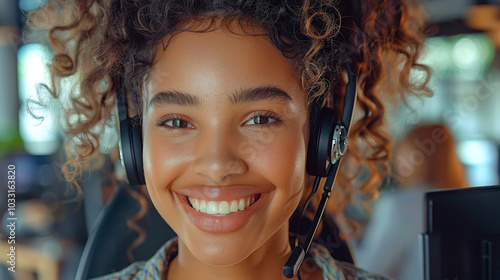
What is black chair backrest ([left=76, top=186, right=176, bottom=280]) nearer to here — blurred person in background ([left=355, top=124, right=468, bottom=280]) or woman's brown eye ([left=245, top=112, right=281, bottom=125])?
woman's brown eye ([left=245, top=112, right=281, bottom=125])

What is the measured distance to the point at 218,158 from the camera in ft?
2.33

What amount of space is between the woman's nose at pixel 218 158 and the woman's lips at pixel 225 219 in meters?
0.06

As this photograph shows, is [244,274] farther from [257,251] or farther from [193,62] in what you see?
[193,62]

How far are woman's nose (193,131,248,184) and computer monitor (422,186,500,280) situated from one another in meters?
0.29

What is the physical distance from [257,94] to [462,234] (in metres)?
0.37

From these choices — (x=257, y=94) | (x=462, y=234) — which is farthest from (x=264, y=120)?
(x=462, y=234)

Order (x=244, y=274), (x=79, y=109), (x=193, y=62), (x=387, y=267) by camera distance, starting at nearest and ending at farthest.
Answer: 1. (x=193, y=62)
2. (x=244, y=274)
3. (x=79, y=109)
4. (x=387, y=267)

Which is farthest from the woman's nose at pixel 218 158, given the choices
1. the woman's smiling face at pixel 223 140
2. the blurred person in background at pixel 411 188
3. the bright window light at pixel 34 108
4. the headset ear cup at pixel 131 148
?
the blurred person in background at pixel 411 188

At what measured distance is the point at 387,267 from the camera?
4.01 ft

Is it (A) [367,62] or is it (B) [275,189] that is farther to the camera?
(A) [367,62]

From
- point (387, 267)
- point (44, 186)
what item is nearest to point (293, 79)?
point (44, 186)

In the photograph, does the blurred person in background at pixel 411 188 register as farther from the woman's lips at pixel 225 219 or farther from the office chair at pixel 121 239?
the woman's lips at pixel 225 219

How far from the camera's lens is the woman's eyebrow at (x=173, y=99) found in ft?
2.40

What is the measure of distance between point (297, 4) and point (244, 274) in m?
0.45
